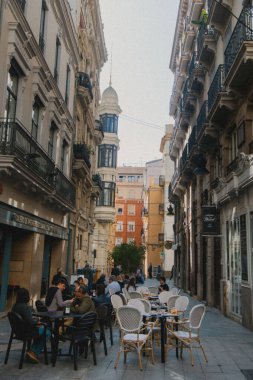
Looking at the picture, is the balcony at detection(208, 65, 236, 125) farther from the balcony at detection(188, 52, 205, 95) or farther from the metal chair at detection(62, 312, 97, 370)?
the metal chair at detection(62, 312, 97, 370)

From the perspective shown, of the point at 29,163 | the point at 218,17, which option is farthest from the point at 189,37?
the point at 29,163

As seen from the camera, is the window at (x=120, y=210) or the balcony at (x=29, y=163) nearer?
the balcony at (x=29, y=163)

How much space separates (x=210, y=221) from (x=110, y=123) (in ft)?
96.1

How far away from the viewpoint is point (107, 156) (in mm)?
44031

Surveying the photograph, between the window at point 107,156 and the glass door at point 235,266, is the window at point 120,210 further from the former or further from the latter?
the glass door at point 235,266

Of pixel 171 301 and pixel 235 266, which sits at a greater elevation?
pixel 235 266

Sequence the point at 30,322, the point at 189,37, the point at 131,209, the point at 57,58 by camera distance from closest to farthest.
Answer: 1. the point at 30,322
2. the point at 57,58
3. the point at 189,37
4. the point at 131,209

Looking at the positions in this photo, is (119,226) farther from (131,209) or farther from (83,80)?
(83,80)

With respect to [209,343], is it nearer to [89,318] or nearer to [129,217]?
[89,318]

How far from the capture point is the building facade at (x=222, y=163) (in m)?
12.7

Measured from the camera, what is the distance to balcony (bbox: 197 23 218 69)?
1877 cm

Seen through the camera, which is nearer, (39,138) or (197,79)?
(39,138)

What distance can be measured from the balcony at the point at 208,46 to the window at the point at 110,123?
23.9 metres

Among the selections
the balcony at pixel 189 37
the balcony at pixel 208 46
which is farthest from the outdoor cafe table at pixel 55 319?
the balcony at pixel 189 37
